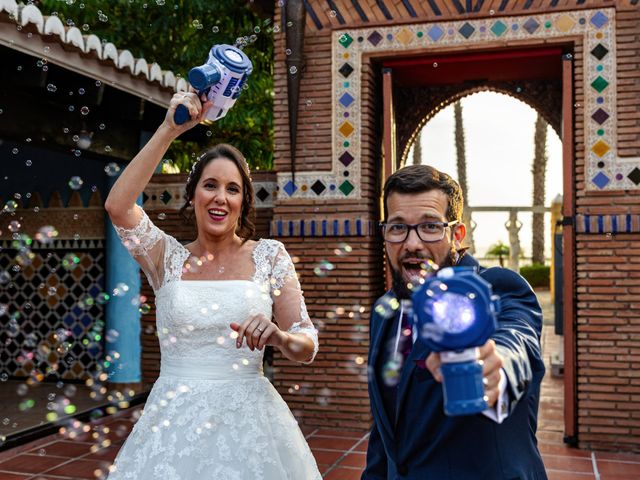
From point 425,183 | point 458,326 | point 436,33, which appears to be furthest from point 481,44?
point 458,326

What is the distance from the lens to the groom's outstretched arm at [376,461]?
6.58ft

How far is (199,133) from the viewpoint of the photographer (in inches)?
369

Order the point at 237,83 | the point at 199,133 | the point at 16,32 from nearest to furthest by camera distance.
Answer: the point at 237,83 → the point at 16,32 → the point at 199,133

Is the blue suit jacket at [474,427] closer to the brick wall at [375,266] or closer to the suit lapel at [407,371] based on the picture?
the suit lapel at [407,371]

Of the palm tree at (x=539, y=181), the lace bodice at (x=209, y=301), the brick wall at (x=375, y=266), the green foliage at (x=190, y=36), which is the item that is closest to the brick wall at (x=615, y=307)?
the brick wall at (x=375, y=266)

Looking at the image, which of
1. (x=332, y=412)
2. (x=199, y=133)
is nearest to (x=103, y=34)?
(x=199, y=133)

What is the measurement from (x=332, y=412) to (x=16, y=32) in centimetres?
462

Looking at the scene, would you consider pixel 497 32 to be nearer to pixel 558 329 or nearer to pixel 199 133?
pixel 199 133

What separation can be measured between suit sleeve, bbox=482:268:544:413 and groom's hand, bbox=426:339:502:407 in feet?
0.28

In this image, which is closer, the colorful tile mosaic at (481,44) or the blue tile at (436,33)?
the colorful tile mosaic at (481,44)

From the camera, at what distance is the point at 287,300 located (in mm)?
2826

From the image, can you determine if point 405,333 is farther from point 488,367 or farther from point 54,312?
point 54,312

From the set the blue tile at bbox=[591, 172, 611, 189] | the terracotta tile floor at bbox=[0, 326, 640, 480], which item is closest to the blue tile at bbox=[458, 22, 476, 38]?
the blue tile at bbox=[591, 172, 611, 189]

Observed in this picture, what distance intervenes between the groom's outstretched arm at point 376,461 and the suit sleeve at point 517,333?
2.00 feet
